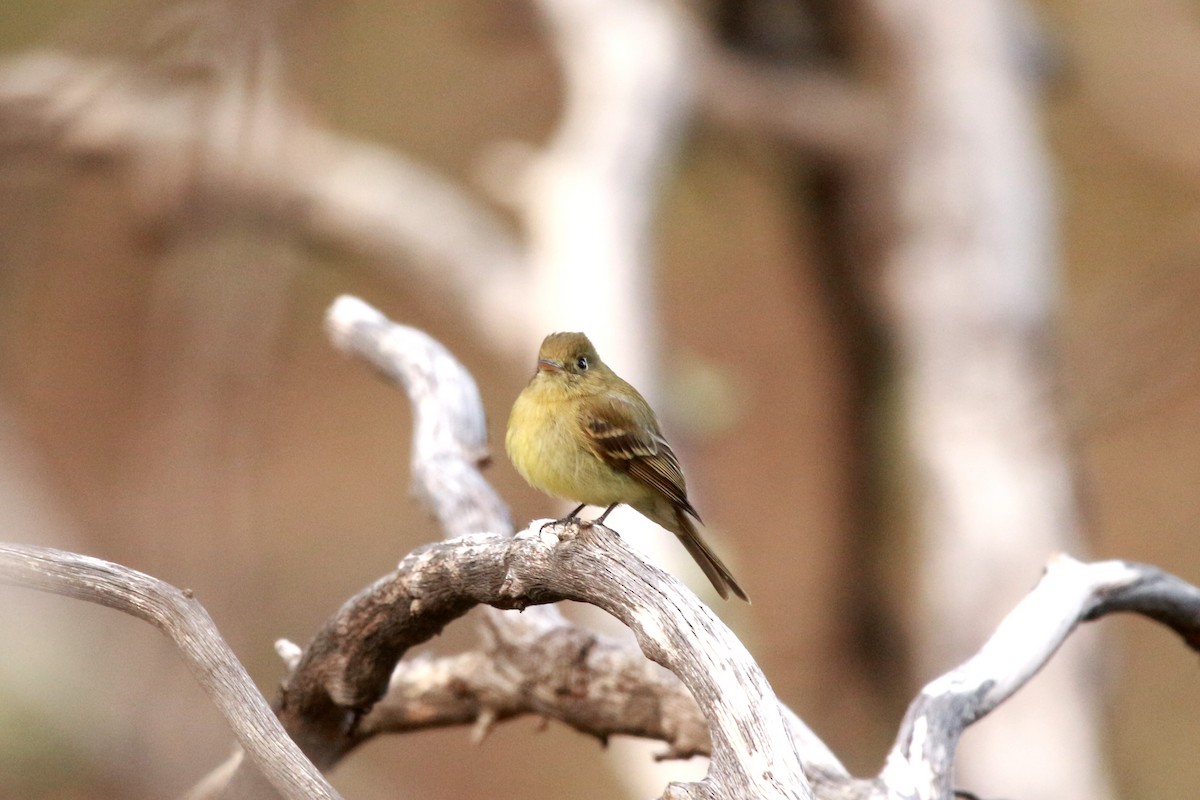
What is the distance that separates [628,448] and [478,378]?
1012 centimetres

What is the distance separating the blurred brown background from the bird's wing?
763mm

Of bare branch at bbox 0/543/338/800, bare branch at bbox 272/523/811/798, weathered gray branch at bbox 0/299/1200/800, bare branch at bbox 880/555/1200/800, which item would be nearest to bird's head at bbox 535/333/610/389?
weathered gray branch at bbox 0/299/1200/800

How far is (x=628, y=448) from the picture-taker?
2.95m

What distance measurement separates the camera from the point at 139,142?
23.1 feet

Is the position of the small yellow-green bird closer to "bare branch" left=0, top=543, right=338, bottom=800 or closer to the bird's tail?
the bird's tail

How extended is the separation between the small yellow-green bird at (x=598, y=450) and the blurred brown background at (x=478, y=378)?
0.65 metres

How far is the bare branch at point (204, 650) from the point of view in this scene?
2027mm

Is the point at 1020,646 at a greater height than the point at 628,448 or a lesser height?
lesser

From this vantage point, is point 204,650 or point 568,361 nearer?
point 204,650

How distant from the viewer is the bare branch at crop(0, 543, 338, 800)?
2027 mm

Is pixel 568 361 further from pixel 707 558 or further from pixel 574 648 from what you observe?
pixel 574 648

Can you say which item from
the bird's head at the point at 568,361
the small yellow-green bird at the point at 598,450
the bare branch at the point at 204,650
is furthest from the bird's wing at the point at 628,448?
the bare branch at the point at 204,650

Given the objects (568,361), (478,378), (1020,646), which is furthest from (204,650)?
(478,378)

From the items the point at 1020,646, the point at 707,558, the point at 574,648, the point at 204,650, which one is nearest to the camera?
the point at 204,650
